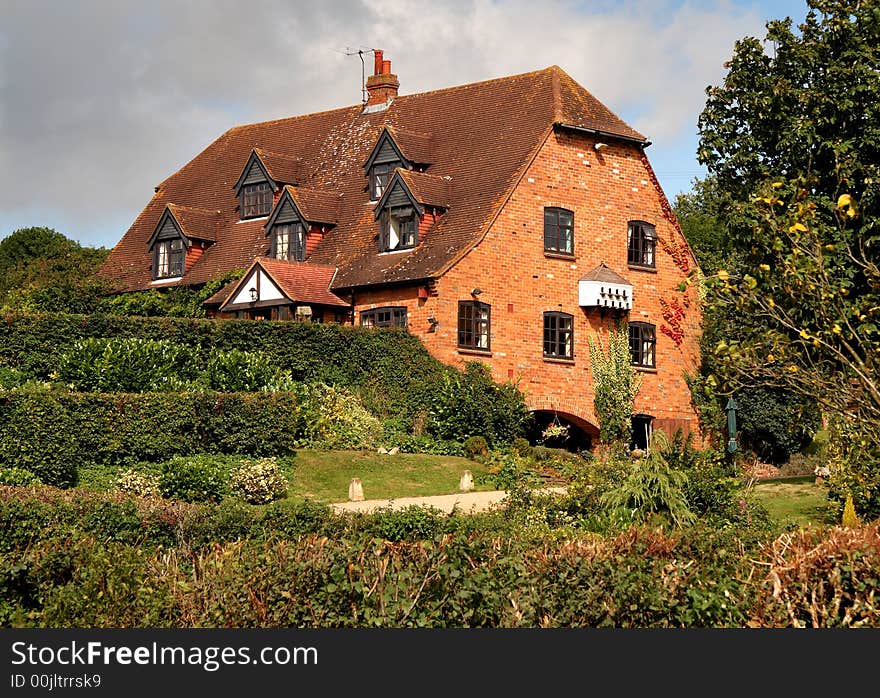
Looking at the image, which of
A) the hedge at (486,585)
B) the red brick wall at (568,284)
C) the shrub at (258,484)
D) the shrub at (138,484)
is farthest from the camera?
the red brick wall at (568,284)

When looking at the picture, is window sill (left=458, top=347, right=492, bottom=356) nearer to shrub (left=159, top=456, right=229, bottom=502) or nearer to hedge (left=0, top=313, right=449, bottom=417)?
hedge (left=0, top=313, right=449, bottom=417)

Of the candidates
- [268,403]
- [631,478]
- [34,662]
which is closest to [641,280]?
[268,403]

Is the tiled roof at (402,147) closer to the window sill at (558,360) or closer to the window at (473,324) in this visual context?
the window at (473,324)

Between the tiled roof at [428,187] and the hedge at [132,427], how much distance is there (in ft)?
32.1

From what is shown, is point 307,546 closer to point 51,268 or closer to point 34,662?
point 34,662

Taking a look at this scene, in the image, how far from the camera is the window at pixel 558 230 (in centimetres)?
3641

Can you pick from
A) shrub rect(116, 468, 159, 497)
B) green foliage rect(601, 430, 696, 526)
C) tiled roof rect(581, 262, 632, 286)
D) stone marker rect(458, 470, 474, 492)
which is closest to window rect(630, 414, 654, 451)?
tiled roof rect(581, 262, 632, 286)

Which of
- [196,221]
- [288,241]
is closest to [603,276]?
[288,241]

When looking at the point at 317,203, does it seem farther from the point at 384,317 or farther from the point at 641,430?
the point at 641,430

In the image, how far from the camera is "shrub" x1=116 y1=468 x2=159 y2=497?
23.7 meters

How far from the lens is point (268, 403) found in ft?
89.6

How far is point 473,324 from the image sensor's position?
114ft

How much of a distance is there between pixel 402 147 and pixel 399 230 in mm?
3174

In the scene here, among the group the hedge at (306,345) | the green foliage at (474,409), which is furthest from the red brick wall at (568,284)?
the green foliage at (474,409)
